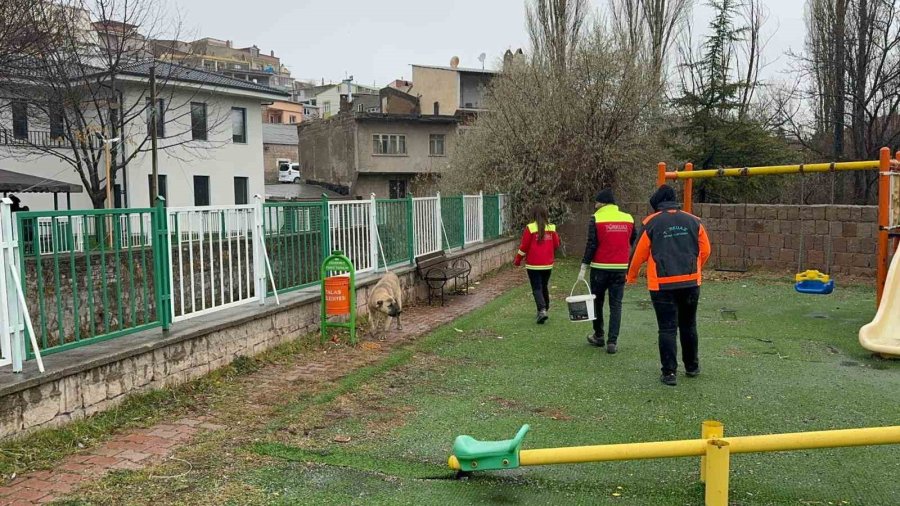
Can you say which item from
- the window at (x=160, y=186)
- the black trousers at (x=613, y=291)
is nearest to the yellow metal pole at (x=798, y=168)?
the black trousers at (x=613, y=291)

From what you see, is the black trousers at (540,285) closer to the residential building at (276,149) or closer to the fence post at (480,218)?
the fence post at (480,218)

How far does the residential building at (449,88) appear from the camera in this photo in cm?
4306

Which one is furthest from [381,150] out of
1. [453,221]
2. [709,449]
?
[709,449]

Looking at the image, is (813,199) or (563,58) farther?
(813,199)

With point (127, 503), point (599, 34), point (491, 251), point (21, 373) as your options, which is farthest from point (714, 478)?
point (599, 34)

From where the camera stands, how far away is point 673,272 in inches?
243

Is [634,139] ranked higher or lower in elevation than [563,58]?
lower

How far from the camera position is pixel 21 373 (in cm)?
452

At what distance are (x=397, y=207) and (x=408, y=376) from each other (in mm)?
4638

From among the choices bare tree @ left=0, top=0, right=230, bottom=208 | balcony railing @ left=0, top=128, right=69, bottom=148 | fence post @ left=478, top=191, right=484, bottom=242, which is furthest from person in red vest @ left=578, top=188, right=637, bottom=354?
balcony railing @ left=0, top=128, right=69, bottom=148

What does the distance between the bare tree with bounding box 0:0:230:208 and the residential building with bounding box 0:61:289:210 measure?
6 cm

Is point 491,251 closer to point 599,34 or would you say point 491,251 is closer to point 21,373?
point 599,34

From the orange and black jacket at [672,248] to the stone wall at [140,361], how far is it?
3773mm

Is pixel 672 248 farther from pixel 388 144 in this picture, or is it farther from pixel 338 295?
pixel 388 144
